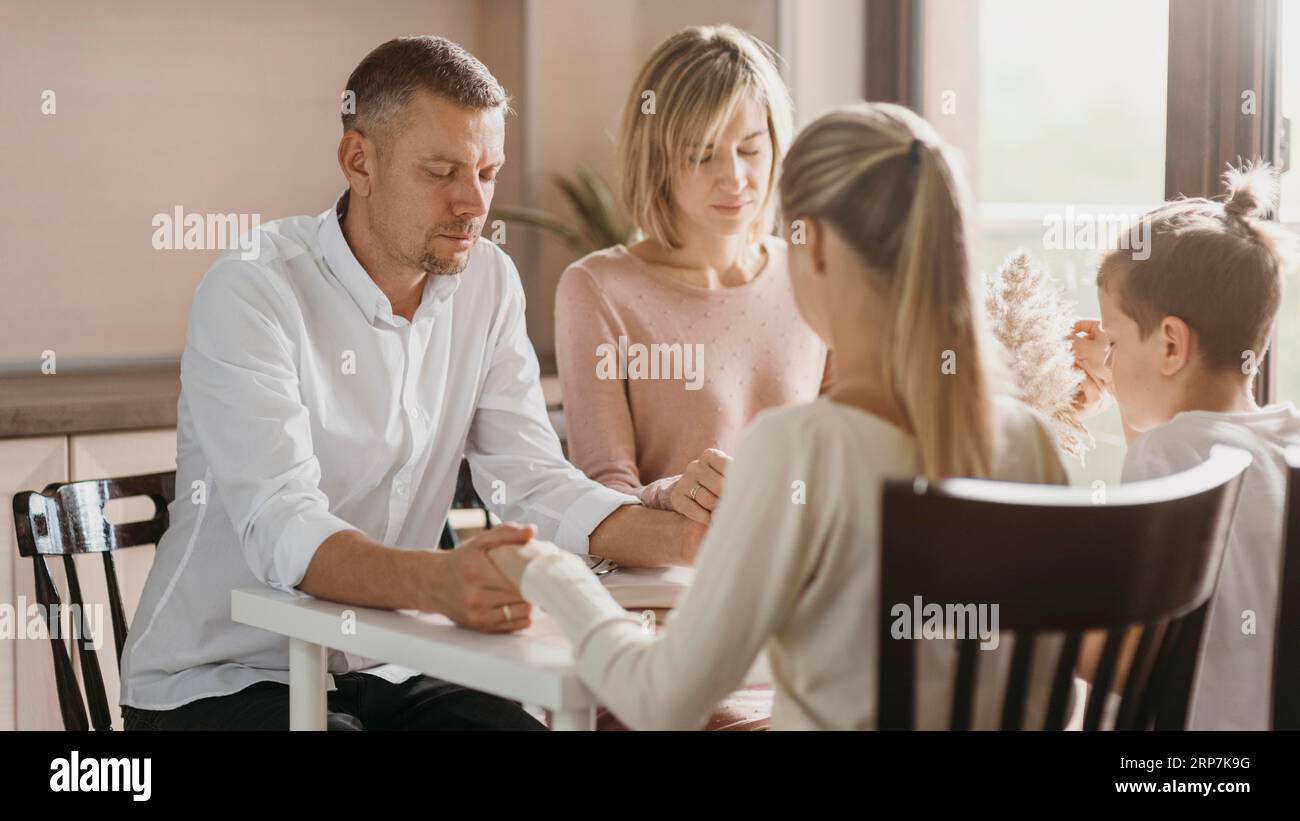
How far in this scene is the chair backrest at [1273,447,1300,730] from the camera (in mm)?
1251

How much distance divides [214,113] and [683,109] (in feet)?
5.63

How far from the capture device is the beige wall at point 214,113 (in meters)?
3.09

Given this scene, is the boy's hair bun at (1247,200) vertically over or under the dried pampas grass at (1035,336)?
over

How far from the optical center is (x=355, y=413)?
171 cm

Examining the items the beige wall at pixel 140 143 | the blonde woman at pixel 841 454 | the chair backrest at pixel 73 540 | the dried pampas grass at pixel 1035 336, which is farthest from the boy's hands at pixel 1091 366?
the beige wall at pixel 140 143

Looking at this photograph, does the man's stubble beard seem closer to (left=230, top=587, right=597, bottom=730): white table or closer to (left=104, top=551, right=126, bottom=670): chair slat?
(left=230, top=587, right=597, bottom=730): white table

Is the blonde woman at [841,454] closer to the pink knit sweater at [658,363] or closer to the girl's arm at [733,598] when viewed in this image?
the girl's arm at [733,598]

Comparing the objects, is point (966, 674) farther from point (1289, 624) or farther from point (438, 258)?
point (438, 258)

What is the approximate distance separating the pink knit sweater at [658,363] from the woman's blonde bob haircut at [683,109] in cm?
12

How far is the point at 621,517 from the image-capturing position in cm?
170

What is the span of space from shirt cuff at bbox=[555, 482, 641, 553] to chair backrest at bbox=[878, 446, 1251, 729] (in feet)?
2.46

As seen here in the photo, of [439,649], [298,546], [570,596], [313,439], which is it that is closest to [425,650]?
[439,649]

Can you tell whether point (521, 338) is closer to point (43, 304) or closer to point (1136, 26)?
point (1136, 26)
